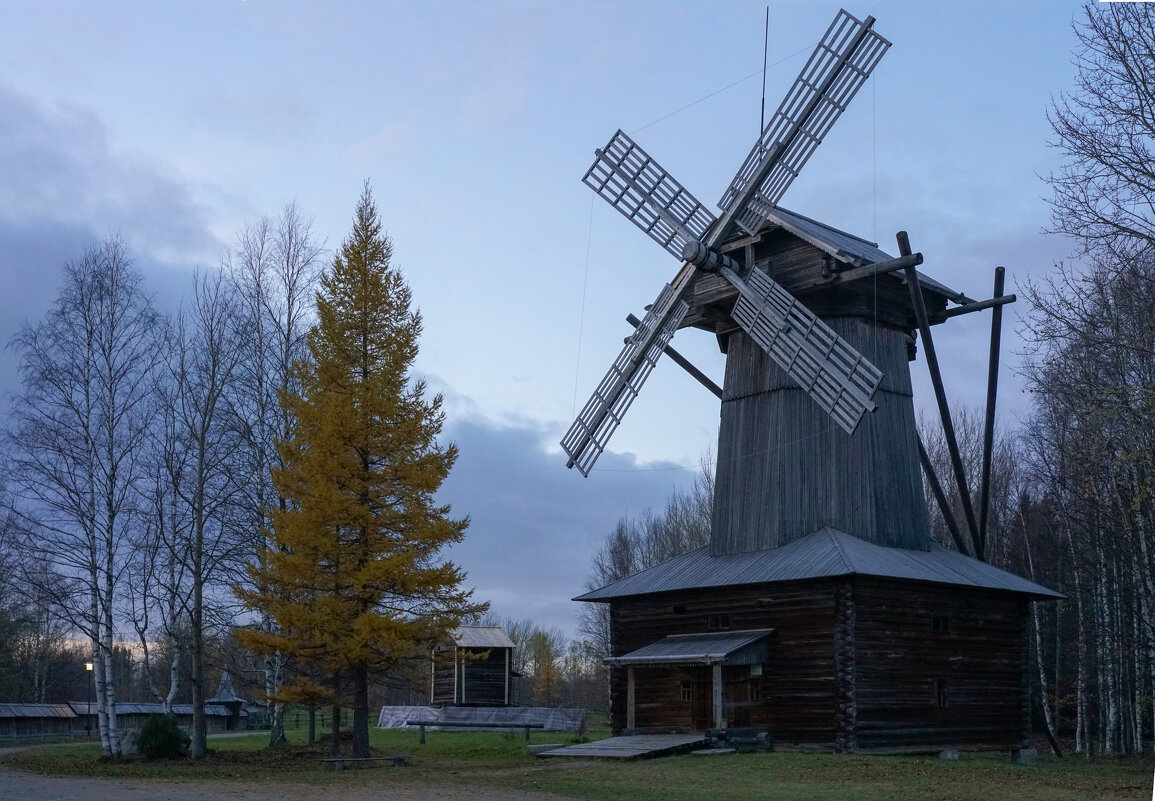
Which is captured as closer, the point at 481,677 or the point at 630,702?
the point at 630,702

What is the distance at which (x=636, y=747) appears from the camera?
1008 inches

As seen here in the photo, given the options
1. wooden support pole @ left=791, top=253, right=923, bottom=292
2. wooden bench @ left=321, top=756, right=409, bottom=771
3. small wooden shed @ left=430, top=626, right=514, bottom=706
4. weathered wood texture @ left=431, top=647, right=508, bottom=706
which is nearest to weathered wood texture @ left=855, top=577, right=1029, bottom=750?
wooden support pole @ left=791, top=253, right=923, bottom=292

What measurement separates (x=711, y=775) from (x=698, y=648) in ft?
18.8

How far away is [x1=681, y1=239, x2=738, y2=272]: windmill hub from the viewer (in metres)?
29.4

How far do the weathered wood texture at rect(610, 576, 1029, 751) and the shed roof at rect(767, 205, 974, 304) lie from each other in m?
8.11

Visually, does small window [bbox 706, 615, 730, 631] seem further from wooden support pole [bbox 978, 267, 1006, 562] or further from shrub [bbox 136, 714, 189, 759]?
shrub [bbox 136, 714, 189, 759]

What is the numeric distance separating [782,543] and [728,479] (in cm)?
276

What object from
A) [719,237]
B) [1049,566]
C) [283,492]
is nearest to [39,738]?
[283,492]

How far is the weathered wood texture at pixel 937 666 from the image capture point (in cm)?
2545

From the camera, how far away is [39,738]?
161ft

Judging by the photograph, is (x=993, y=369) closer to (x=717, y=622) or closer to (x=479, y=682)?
(x=717, y=622)

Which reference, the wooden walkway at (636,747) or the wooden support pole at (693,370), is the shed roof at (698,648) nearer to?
the wooden walkway at (636,747)

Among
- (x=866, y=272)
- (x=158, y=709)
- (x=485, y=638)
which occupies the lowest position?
(x=158, y=709)

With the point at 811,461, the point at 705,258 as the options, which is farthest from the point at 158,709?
the point at 811,461
